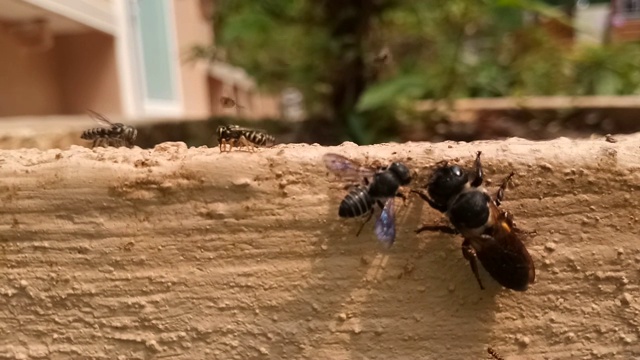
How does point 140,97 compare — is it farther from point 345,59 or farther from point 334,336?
point 334,336

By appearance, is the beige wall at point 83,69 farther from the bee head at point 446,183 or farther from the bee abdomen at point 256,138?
the bee head at point 446,183

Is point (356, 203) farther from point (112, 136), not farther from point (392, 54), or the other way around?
point (392, 54)

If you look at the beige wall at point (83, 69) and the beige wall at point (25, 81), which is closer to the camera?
the beige wall at point (25, 81)

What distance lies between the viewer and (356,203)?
68 centimetres

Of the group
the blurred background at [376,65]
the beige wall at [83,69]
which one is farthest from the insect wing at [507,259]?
the beige wall at [83,69]

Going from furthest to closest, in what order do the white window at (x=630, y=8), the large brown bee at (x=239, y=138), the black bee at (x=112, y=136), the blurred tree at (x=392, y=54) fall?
1. the white window at (x=630, y=8)
2. the blurred tree at (x=392, y=54)
3. the black bee at (x=112, y=136)
4. the large brown bee at (x=239, y=138)

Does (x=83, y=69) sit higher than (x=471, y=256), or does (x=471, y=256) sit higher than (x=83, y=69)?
(x=83, y=69)

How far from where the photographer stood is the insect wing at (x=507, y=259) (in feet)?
2.26

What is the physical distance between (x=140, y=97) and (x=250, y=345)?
2.58 meters

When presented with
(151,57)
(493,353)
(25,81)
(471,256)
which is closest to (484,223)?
(471,256)

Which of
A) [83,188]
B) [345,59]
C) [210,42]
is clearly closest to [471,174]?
[83,188]

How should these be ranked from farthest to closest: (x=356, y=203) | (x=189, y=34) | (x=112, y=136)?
1. (x=189, y=34)
2. (x=112, y=136)
3. (x=356, y=203)

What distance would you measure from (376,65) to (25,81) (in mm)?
1350

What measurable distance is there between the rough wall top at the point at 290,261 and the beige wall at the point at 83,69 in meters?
2.20
